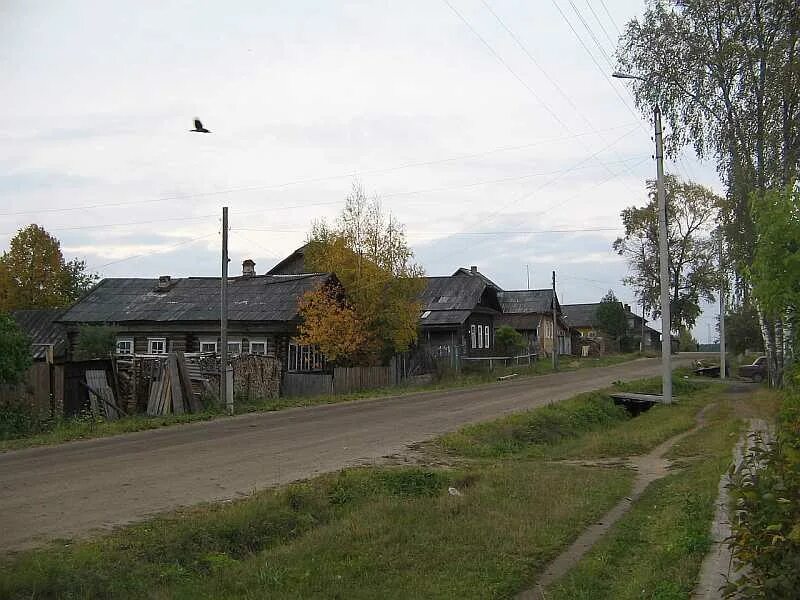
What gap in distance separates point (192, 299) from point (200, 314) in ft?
7.42

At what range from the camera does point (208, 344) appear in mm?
38344

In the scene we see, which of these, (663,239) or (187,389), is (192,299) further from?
(663,239)

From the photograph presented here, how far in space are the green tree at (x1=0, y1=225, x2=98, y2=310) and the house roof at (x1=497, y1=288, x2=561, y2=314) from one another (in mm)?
35919

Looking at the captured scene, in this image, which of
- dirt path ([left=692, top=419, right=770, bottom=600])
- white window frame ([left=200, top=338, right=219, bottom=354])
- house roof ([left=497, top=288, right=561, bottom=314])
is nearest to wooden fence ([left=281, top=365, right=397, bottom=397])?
white window frame ([left=200, top=338, right=219, bottom=354])

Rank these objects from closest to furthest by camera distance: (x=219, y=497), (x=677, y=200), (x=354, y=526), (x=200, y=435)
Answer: (x=354, y=526) < (x=219, y=497) < (x=200, y=435) < (x=677, y=200)

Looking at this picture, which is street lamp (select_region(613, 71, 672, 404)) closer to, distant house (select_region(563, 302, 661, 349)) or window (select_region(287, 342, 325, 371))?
window (select_region(287, 342, 325, 371))

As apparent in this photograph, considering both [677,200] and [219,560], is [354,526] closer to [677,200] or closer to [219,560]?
[219,560]

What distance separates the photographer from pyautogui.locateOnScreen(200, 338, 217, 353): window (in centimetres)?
3816

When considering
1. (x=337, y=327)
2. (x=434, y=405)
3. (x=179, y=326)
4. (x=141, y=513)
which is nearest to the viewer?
(x=141, y=513)

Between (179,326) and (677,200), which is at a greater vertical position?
(677,200)

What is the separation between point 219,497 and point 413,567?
448cm

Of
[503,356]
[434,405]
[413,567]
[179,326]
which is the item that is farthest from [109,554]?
[503,356]

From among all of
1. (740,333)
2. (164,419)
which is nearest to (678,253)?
(740,333)

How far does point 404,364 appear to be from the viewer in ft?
133
